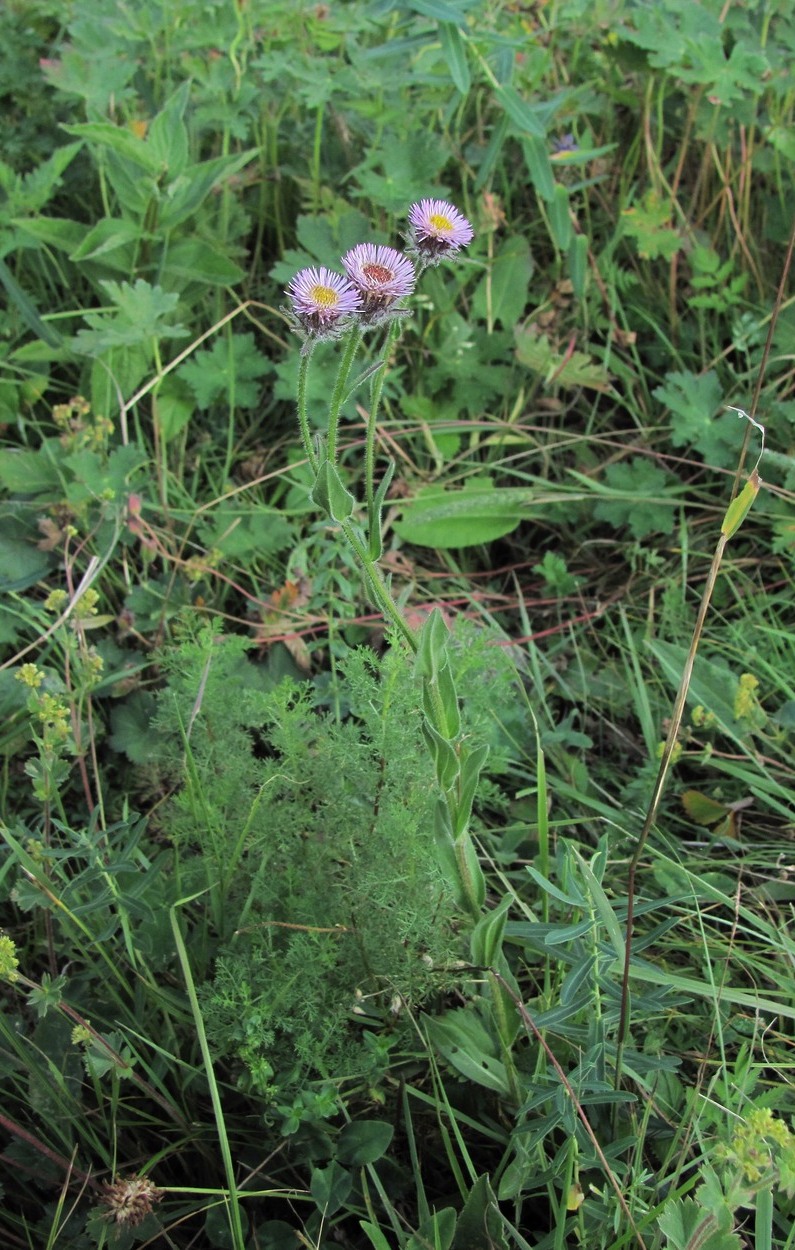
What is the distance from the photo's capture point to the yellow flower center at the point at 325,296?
1.17 meters

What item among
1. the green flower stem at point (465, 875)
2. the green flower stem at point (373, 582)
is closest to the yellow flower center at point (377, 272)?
the green flower stem at point (373, 582)

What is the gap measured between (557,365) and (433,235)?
48.2 inches

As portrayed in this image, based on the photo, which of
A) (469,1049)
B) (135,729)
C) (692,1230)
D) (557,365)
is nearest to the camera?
(692,1230)

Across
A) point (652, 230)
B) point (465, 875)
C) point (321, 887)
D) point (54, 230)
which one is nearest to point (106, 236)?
point (54, 230)

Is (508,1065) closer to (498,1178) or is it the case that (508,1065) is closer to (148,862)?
(498,1178)

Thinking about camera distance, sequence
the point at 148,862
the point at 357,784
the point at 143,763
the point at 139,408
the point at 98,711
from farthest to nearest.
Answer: the point at 139,408 → the point at 98,711 → the point at 143,763 → the point at 148,862 → the point at 357,784

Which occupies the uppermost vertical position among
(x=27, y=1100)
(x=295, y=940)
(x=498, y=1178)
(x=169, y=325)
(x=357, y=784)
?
(x=169, y=325)

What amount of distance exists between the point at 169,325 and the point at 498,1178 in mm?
1864

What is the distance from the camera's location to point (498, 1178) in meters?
1.35

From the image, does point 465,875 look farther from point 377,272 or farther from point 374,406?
point 377,272

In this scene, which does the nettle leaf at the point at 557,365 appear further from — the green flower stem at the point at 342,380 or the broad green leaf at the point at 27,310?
the green flower stem at the point at 342,380

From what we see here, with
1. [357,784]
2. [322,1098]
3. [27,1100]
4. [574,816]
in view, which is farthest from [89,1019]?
[574,816]

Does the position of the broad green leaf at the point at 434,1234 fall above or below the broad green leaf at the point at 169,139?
below

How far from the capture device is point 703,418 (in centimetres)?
227
